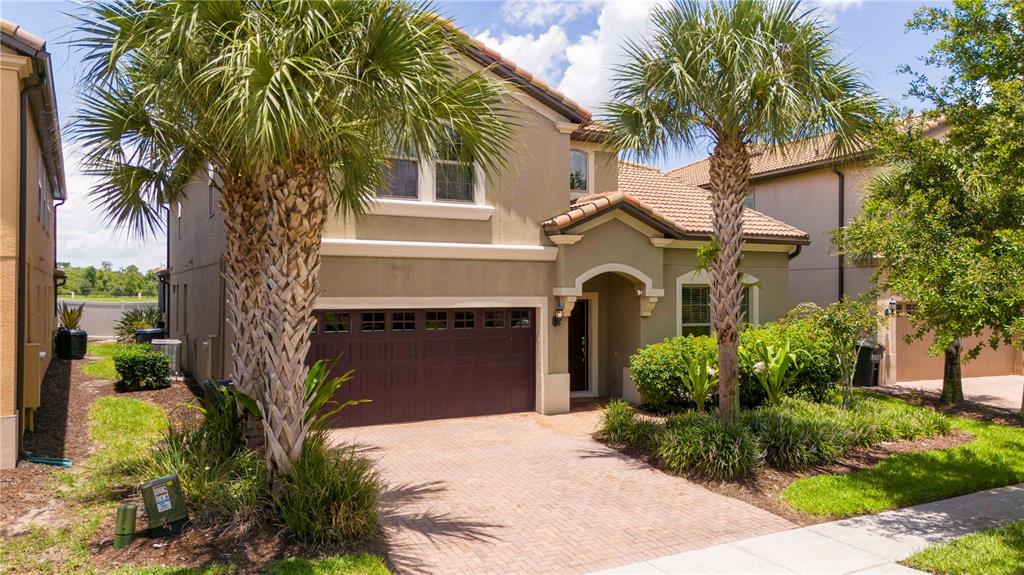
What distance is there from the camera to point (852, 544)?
6.96 m

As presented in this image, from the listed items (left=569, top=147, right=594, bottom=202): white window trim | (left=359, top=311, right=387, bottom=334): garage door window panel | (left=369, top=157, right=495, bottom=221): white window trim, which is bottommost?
(left=359, top=311, right=387, bottom=334): garage door window panel

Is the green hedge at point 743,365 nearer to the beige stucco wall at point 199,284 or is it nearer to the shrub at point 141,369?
the beige stucco wall at point 199,284

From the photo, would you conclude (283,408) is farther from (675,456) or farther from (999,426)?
(999,426)

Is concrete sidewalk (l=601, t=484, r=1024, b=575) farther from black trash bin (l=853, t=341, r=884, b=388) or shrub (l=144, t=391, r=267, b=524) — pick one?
black trash bin (l=853, t=341, r=884, b=388)

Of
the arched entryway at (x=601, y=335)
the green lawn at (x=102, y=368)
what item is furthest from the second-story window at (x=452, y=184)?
the green lawn at (x=102, y=368)

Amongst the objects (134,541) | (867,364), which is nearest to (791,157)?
(867,364)

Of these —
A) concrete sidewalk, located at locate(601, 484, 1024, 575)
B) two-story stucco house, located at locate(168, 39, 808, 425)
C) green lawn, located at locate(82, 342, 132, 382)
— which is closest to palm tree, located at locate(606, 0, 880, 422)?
two-story stucco house, located at locate(168, 39, 808, 425)

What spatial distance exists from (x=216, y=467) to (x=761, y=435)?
A: 24.9 ft

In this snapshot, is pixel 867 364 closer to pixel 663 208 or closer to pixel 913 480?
pixel 663 208

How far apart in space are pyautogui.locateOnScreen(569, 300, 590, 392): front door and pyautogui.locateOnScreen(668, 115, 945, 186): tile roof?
4371mm

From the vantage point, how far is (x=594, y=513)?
25.9ft

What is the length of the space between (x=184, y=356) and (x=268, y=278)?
1436 centimetres

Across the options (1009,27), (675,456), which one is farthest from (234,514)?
(1009,27)

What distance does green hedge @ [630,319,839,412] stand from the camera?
12.8 m
